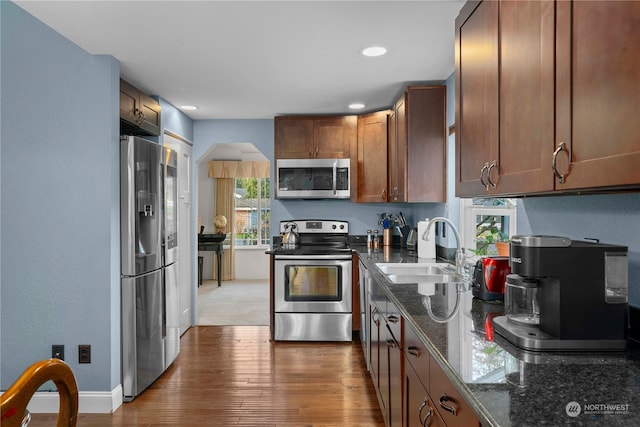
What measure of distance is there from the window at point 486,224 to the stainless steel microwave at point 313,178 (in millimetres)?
Result: 1560

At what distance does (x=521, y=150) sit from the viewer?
1297 millimetres

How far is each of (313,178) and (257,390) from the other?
2196 mm

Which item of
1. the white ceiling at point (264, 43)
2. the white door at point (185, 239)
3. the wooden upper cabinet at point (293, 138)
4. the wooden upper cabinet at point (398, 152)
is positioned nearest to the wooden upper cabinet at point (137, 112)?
the white ceiling at point (264, 43)

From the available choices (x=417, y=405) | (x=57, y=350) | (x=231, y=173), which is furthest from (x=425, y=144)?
(x=231, y=173)

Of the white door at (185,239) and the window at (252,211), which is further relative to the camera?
the window at (252,211)

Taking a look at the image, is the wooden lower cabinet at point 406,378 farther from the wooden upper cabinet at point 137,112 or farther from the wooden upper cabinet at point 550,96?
the wooden upper cabinet at point 137,112

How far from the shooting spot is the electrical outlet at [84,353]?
2.85 meters

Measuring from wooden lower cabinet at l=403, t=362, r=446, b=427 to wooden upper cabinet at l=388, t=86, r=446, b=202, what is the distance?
195cm

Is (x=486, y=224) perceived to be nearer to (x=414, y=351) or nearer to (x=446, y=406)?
(x=414, y=351)

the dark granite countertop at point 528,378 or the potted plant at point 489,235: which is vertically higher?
the potted plant at point 489,235

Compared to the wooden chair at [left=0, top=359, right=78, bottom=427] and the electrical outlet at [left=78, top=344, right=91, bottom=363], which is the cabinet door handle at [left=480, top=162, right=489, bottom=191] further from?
the electrical outlet at [left=78, top=344, right=91, bottom=363]

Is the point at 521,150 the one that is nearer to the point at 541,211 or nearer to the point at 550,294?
the point at 550,294

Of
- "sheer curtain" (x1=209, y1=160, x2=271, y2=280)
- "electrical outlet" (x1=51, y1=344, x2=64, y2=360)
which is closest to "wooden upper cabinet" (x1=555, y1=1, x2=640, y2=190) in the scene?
"electrical outlet" (x1=51, y1=344, x2=64, y2=360)

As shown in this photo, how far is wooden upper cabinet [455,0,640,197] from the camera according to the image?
2.87ft
